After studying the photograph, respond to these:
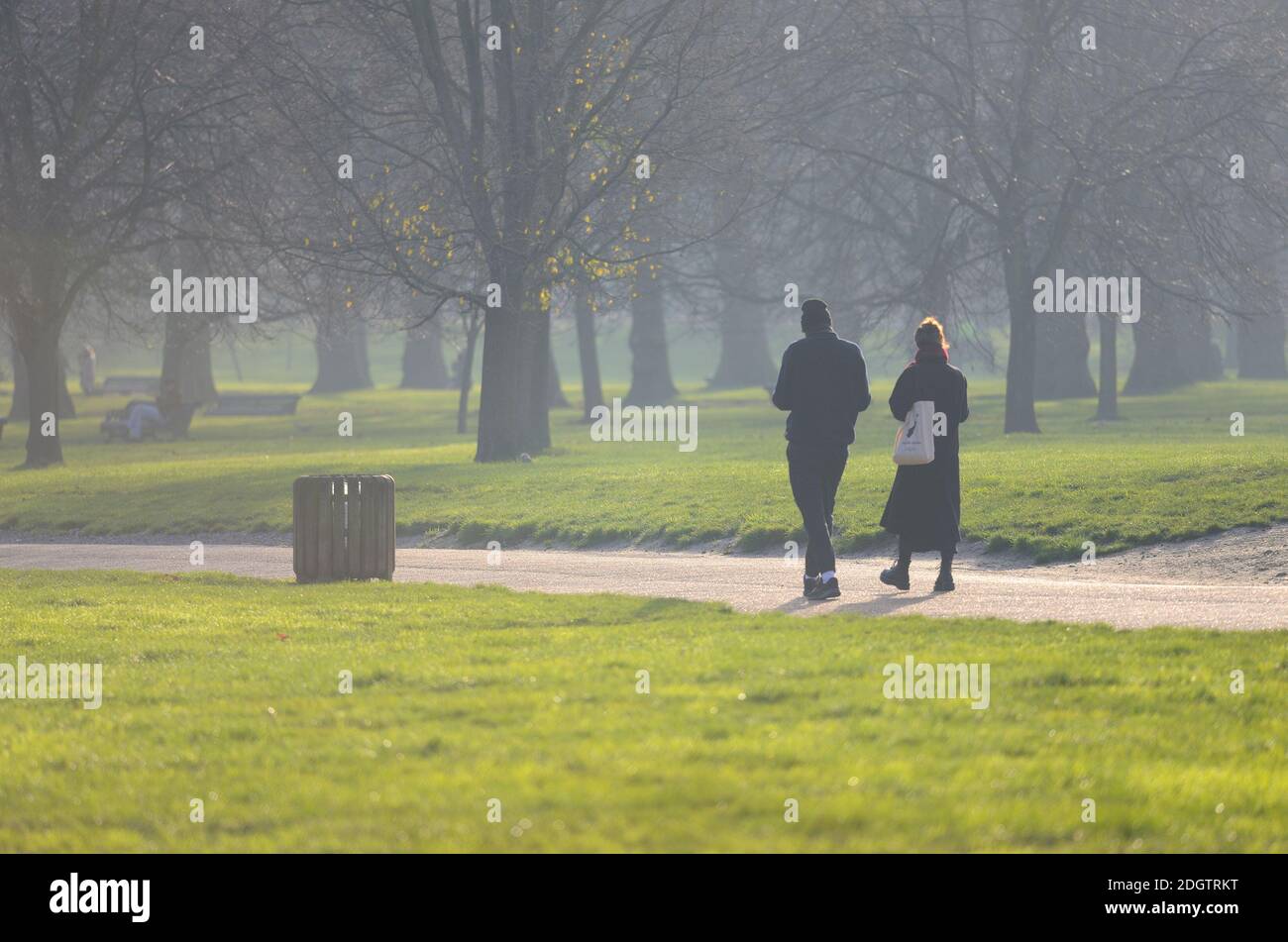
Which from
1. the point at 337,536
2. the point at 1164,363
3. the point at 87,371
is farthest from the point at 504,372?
the point at 87,371

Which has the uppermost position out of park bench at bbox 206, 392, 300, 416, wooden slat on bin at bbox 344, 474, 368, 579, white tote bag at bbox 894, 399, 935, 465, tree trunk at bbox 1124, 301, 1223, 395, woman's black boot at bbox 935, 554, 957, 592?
tree trunk at bbox 1124, 301, 1223, 395

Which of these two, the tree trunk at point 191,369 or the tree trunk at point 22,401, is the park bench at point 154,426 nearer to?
the tree trunk at point 191,369

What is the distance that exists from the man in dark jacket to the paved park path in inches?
16.6

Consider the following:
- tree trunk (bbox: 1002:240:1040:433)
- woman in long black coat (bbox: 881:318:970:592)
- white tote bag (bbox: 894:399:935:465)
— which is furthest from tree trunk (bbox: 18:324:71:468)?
white tote bag (bbox: 894:399:935:465)

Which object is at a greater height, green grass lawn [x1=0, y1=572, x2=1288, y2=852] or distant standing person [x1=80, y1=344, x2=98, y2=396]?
distant standing person [x1=80, y1=344, x2=98, y2=396]

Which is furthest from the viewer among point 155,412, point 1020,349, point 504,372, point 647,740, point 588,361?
point 588,361

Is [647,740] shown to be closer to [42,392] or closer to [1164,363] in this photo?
[42,392]

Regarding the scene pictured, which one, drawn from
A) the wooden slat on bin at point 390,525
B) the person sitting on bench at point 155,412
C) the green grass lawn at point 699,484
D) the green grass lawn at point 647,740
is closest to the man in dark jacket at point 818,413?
the green grass lawn at point 647,740

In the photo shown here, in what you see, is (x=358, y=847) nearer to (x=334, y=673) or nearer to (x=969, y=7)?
(x=334, y=673)

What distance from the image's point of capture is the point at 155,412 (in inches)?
1615

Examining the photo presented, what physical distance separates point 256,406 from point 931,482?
37.9 metres

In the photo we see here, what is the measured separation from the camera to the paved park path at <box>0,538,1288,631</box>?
39.3 feet

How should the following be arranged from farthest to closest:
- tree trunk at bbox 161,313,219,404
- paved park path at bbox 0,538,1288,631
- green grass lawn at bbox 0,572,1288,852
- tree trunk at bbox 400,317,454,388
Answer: tree trunk at bbox 400,317,454,388 < tree trunk at bbox 161,313,219,404 < paved park path at bbox 0,538,1288,631 < green grass lawn at bbox 0,572,1288,852

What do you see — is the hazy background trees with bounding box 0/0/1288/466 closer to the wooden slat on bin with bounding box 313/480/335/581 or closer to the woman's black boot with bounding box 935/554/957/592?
the wooden slat on bin with bounding box 313/480/335/581
